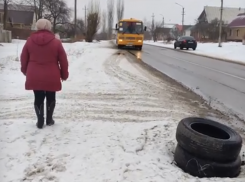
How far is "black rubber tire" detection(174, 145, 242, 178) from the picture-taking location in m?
3.46

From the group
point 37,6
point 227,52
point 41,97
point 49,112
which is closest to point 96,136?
point 49,112

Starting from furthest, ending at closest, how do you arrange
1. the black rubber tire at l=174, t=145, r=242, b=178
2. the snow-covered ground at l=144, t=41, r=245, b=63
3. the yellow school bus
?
1. the yellow school bus
2. the snow-covered ground at l=144, t=41, r=245, b=63
3. the black rubber tire at l=174, t=145, r=242, b=178

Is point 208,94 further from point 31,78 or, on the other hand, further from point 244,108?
point 31,78

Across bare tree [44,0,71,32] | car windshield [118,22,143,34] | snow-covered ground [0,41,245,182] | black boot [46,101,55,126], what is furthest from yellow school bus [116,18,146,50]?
bare tree [44,0,71,32]

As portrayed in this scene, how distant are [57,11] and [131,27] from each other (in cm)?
3440

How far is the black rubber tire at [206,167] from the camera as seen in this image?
11.4 feet

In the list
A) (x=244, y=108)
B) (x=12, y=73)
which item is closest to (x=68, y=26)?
(x=12, y=73)

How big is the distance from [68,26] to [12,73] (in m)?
56.7

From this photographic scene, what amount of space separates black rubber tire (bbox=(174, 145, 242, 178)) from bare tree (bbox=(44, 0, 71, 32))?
56.7 m

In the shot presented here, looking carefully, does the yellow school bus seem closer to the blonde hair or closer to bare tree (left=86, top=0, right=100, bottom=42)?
bare tree (left=86, top=0, right=100, bottom=42)

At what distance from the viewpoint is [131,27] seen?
96.5 feet

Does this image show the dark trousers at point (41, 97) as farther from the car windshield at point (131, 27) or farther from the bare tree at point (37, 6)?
the bare tree at point (37, 6)

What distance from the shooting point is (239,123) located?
19.4ft

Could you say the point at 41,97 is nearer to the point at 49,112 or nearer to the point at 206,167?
the point at 49,112
